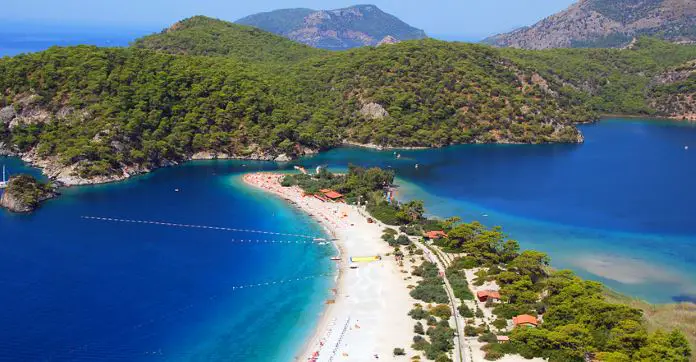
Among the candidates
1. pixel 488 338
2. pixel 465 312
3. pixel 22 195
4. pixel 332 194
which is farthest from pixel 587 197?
pixel 22 195

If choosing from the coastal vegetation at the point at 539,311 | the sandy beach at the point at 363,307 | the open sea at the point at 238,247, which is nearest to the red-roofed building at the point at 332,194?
the open sea at the point at 238,247

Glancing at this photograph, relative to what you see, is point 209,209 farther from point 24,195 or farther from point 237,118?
point 237,118

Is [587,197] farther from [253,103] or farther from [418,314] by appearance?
[253,103]

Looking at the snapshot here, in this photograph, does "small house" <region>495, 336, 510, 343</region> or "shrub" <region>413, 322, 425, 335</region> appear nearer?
"small house" <region>495, 336, 510, 343</region>

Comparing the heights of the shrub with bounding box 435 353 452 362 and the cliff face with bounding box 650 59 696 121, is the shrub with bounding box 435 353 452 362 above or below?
below

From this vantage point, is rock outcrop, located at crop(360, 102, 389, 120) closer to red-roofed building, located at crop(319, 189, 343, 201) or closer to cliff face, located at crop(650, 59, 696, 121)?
red-roofed building, located at crop(319, 189, 343, 201)

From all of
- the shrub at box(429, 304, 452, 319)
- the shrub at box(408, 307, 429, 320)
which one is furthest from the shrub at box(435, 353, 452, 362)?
the shrub at box(408, 307, 429, 320)
